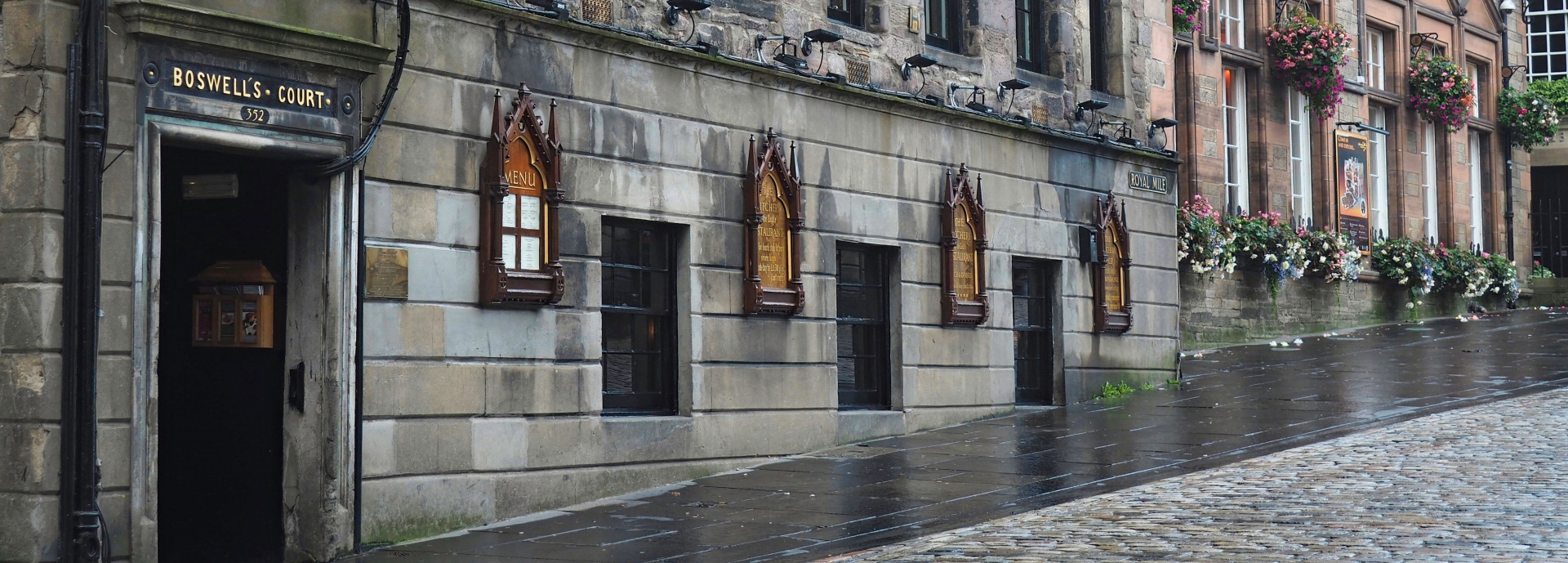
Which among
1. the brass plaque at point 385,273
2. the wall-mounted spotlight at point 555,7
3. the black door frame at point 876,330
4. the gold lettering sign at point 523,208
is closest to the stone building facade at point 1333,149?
the black door frame at point 876,330

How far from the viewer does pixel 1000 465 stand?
13125 mm

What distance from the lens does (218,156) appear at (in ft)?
32.4

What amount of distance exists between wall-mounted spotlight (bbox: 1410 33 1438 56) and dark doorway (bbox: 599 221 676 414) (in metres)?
23.6

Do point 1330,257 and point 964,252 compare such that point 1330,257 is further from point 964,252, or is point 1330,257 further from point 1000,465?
point 1000,465

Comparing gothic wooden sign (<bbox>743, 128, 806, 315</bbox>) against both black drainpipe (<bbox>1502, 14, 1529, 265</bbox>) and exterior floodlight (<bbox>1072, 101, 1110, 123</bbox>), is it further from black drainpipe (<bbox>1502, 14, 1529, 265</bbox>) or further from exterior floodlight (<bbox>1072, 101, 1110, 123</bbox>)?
black drainpipe (<bbox>1502, 14, 1529, 265</bbox>)

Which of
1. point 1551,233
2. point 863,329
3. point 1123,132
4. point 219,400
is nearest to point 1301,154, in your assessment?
point 1123,132

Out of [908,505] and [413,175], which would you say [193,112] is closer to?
[413,175]

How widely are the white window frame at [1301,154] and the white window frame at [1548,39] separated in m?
13.8

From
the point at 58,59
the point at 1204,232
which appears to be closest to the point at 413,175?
the point at 58,59

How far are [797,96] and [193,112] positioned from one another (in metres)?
6.16

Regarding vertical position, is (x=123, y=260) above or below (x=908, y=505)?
above

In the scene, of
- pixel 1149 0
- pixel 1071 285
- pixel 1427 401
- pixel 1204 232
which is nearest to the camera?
pixel 1427 401

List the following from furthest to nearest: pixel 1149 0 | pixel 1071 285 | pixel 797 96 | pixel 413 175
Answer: pixel 1149 0 < pixel 1071 285 < pixel 797 96 < pixel 413 175

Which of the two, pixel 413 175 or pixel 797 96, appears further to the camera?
pixel 797 96
